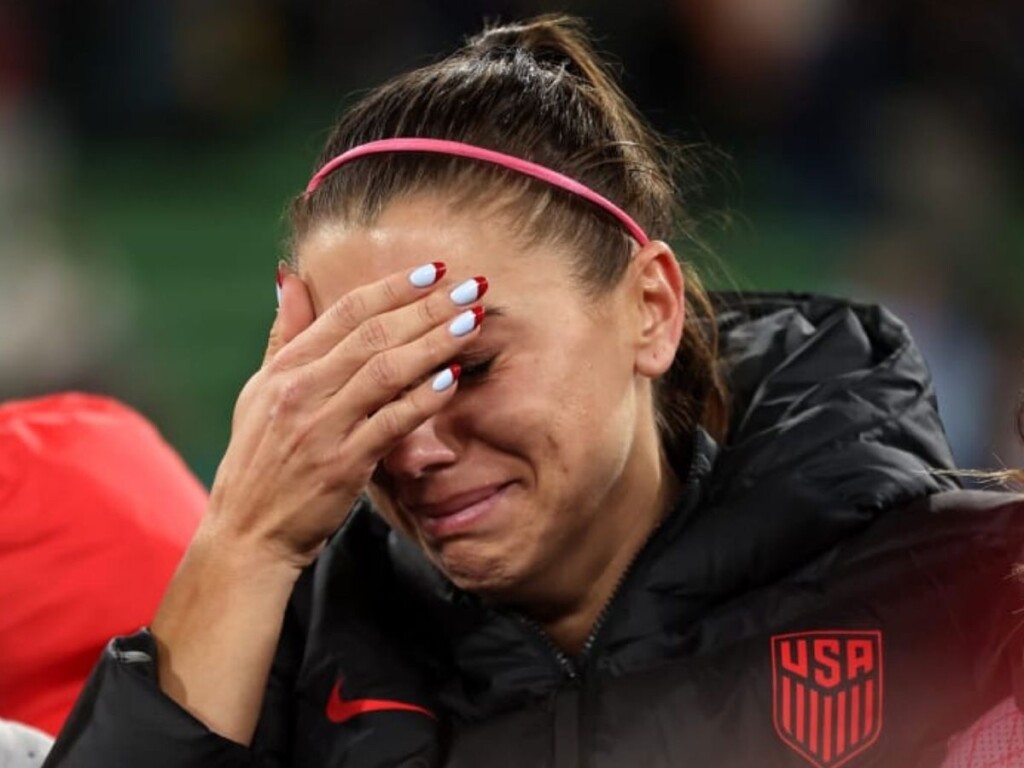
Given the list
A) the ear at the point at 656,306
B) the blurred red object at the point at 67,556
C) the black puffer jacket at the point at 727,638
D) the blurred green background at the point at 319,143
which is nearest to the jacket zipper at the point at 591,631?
the black puffer jacket at the point at 727,638

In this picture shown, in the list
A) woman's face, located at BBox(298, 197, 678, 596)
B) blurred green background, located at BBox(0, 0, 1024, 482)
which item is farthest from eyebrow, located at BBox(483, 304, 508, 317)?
blurred green background, located at BBox(0, 0, 1024, 482)

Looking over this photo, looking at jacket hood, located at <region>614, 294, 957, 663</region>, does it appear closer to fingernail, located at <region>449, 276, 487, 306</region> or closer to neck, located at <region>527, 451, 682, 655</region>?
neck, located at <region>527, 451, 682, 655</region>

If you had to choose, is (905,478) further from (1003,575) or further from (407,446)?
(407,446)

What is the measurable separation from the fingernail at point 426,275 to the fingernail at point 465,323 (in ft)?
0.11

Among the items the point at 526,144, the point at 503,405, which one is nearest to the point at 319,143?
the point at 526,144

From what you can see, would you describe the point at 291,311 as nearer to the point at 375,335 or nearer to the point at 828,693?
the point at 375,335

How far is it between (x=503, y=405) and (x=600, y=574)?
0.21 m

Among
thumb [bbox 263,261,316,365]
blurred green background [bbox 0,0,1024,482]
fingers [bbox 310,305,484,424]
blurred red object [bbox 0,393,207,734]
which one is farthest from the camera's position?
blurred green background [bbox 0,0,1024,482]

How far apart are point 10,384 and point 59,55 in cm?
99

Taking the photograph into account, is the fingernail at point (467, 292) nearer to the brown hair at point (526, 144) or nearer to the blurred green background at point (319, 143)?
the brown hair at point (526, 144)

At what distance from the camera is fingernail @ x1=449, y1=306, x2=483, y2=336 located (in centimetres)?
115

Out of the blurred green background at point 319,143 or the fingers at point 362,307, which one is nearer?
the fingers at point 362,307

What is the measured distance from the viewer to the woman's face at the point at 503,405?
1.20 meters

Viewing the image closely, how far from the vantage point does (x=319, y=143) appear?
3139mm
